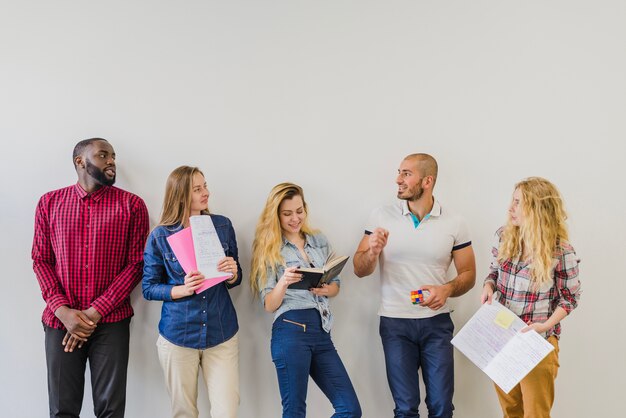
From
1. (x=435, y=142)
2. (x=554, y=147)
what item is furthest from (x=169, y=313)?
(x=554, y=147)

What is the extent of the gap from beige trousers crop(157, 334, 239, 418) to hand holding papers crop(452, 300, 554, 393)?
128 cm

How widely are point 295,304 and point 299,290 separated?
0.28 feet

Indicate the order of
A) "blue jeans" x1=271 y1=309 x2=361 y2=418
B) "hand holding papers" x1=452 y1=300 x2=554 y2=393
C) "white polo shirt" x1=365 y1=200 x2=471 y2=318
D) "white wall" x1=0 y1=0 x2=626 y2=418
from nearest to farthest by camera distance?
"hand holding papers" x1=452 y1=300 x2=554 y2=393
"blue jeans" x1=271 y1=309 x2=361 y2=418
"white polo shirt" x1=365 y1=200 x2=471 y2=318
"white wall" x1=0 y1=0 x2=626 y2=418

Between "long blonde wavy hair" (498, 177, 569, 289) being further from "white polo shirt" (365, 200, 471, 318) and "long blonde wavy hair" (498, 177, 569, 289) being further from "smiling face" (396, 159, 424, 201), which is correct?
"smiling face" (396, 159, 424, 201)

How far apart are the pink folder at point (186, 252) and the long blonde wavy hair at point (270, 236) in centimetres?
28

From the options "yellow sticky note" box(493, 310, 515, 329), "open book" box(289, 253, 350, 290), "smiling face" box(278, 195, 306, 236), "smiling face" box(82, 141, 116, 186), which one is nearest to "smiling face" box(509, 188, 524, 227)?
"yellow sticky note" box(493, 310, 515, 329)

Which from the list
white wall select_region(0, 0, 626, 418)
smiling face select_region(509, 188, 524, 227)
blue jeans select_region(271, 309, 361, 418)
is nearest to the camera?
smiling face select_region(509, 188, 524, 227)

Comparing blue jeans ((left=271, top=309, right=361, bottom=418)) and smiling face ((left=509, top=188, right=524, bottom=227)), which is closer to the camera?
smiling face ((left=509, top=188, right=524, bottom=227))

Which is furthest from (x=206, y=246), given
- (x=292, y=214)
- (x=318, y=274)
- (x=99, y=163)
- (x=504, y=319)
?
(x=504, y=319)

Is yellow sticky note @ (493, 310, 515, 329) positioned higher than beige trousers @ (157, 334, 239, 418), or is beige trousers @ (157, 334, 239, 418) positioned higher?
yellow sticky note @ (493, 310, 515, 329)

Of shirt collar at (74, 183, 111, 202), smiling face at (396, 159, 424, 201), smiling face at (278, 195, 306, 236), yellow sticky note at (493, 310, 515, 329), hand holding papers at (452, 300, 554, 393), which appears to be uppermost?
smiling face at (396, 159, 424, 201)

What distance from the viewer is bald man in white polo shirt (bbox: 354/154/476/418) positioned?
2.81 meters

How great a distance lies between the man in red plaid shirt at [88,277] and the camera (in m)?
2.82
